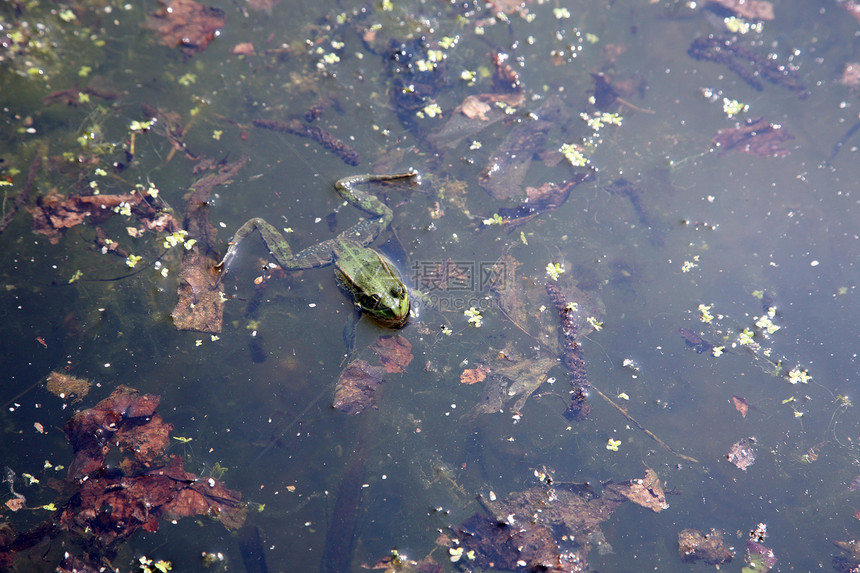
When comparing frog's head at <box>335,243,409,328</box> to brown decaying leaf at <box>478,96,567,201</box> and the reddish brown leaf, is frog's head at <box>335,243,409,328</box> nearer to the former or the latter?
brown decaying leaf at <box>478,96,567,201</box>

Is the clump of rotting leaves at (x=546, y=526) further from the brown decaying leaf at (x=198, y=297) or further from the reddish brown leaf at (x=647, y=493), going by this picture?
the brown decaying leaf at (x=198, y=297)

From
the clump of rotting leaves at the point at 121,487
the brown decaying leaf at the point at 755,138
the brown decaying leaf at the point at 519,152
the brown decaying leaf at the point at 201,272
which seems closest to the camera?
the clump of rotting leaves at the point at 121,487

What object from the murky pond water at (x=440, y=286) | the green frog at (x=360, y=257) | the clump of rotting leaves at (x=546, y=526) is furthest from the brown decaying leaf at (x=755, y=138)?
the clump of rotting leaves at (x=546, y=526)

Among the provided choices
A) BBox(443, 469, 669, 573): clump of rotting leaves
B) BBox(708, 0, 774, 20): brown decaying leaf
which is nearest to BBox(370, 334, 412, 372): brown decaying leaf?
BBox(443, 469, 669, 573): clump of rotting leaves

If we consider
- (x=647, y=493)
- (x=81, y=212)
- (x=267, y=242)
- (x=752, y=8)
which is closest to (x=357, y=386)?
(x=267, y=242)

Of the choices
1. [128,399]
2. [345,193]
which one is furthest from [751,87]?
[128,399]

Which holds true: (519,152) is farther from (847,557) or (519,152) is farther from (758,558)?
(847,557)

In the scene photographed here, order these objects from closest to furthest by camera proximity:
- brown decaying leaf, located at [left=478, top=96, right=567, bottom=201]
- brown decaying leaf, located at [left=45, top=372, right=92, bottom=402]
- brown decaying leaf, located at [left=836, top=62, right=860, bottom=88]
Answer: brown decaying leaf, located at [left=45, top=372, right=92, bottom=402]
brown decaying leaf, located at [left=478, top=96, right=567, bottom=201]
brown decaying leaf, located at [left=836, top=62, right=860, bottom=88]
